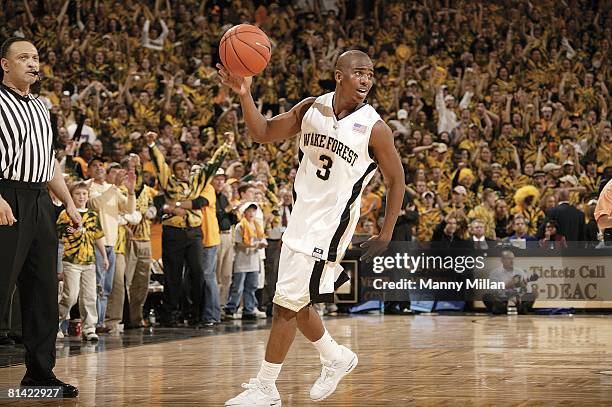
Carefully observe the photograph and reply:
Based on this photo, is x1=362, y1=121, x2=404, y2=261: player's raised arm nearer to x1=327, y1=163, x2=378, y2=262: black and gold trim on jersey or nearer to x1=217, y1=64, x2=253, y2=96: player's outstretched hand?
x1=327, y1=163, x2=378, y2=262: black and gold trim on jersey

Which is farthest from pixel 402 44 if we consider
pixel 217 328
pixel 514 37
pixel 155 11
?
pixel 217 328

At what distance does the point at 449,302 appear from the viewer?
16875 mm

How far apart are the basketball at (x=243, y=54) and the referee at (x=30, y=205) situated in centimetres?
133

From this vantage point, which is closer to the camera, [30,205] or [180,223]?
[30,205]

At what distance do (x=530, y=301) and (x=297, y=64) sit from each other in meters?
8.30

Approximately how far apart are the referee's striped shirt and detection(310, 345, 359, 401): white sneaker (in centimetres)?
217

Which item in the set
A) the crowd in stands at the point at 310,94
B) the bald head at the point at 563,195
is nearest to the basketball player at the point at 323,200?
the crowd in stands at the point at 310,94

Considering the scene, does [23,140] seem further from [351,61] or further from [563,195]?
[563,195]

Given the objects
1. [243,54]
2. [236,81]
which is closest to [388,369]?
[236,81]

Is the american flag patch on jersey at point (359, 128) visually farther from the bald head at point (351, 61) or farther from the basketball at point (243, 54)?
the basketball at point (243, 54)

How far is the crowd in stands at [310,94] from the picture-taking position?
14.4 meters

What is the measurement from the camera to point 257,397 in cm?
625

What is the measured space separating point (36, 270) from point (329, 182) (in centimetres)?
200

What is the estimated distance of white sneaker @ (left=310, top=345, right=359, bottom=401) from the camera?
6477mm
